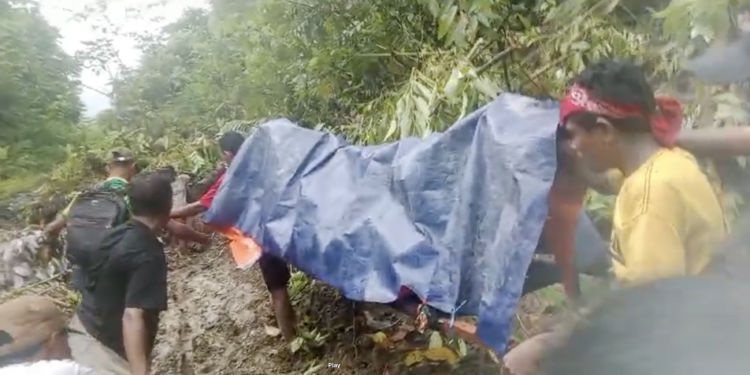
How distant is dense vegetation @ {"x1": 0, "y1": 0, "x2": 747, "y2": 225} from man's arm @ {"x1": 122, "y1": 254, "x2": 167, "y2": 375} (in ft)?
2.87

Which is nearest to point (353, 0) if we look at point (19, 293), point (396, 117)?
point (396, 117)

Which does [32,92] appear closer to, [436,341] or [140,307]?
[140,307]

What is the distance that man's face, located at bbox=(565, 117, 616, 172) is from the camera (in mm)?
1210

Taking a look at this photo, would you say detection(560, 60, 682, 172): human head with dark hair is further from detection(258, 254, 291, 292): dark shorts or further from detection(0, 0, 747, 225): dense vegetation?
detection(258, 254, 291, 292): dark shorts

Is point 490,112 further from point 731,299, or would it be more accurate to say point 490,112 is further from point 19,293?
point 19,293

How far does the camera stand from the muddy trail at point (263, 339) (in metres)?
2.48

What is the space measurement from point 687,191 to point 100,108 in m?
5.87

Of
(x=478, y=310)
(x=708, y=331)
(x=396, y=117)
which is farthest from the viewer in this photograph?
(x=396, y=117)

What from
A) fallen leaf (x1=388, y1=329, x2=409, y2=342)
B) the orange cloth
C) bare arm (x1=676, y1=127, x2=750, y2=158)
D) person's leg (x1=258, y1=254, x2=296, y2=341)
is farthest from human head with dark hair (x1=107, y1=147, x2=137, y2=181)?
bare arm (x1=676, y1=127, x2=750, y2=158)

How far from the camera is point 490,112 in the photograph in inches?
65.4

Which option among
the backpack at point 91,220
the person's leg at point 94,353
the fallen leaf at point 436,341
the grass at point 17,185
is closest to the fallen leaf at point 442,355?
the fallen leaf at point 436,341

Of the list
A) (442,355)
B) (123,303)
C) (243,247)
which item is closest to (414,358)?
(442,355)

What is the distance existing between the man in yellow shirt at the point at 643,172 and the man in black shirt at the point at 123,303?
1153mm

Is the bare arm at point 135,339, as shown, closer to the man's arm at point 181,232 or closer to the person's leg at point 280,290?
the person's leg at point 280,290
